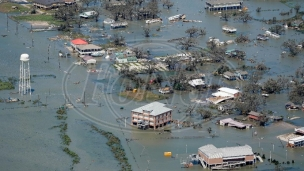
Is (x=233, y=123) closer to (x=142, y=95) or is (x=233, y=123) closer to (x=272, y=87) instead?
(x=272, y=87)

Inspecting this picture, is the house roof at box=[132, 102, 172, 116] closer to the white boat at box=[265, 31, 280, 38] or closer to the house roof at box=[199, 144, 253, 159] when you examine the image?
the house roof at box=[199, 144, 253, 159]

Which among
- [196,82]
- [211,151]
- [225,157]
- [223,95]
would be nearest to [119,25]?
[196,82]

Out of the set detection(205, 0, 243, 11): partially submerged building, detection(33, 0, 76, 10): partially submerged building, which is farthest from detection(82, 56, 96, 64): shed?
detection(205, 0, 243, 11): partially submerged building

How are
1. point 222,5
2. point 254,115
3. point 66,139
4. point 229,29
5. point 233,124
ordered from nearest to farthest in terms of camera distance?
point 66,139 < point 233,124 < point 254,115 < point 229,29 < point 222,5

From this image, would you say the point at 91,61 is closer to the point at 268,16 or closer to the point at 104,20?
the point at 104,20

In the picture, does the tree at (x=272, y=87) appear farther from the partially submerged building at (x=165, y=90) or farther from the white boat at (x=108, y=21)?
the white boat at (x=108, y=21)
